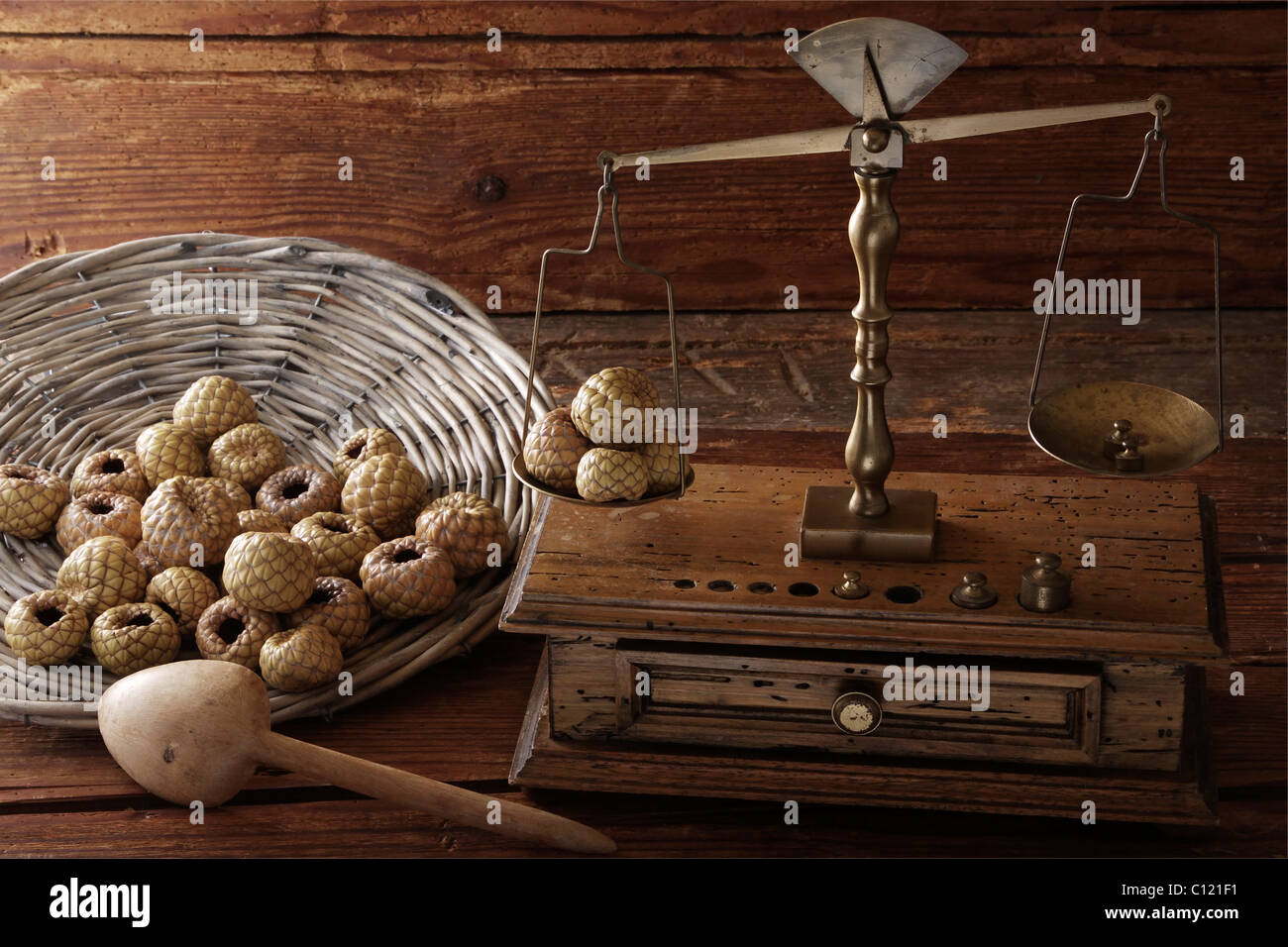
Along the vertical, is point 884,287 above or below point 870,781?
above

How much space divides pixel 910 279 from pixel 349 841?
3.33ft

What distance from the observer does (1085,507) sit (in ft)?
3.80

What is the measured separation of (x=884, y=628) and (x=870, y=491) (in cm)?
12

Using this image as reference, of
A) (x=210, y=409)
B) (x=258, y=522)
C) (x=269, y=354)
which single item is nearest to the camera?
(x=258, y=522)

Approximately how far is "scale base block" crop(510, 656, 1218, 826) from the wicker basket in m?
0.35

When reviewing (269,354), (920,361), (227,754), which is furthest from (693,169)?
(227,754)

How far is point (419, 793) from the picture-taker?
102 centimetres

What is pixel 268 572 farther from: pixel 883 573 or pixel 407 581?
pixel 883 573

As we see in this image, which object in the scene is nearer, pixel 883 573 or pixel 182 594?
pixel 883 573

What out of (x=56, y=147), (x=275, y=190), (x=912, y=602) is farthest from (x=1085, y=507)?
(x=56, y=147)

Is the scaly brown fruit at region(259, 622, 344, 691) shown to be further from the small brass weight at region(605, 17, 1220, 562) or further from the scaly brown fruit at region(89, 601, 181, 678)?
the small brass weight at region(605, 17, 1220, 562)

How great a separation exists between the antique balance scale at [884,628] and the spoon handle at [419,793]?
6 cm

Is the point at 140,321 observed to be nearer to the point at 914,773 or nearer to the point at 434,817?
the point at 434,817

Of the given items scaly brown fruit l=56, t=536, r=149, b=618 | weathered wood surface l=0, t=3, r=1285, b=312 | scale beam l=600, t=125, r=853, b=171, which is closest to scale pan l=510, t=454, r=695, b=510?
scale beam l=600, t=125, r=853, b=171
